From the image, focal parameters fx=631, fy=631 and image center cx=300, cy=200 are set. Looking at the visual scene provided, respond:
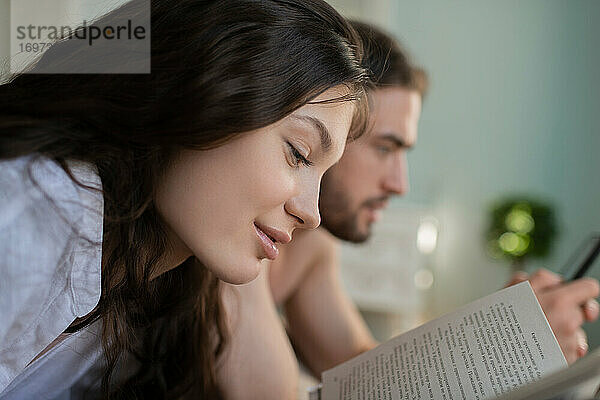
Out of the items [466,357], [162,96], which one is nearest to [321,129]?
[162,96]

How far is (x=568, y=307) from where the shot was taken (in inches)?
29.2

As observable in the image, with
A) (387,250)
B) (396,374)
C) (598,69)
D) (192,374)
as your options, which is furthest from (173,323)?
(598,69)

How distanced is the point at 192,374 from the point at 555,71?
199 centimetres

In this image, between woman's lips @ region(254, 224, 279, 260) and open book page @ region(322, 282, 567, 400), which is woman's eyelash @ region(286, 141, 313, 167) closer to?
woman's lips @ region(254, 224, 279, 260)

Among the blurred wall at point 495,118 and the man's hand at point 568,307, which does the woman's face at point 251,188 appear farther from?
the blurred wall at point 495,118

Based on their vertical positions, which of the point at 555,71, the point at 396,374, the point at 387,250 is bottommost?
the point at 387,250

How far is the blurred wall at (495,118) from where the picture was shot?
89.3 inches

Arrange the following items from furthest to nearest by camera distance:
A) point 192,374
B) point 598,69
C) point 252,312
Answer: point 598,69
point 252,312
point 192,374

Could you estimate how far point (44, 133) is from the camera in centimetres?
51

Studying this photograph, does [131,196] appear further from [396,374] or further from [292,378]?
[292,378]

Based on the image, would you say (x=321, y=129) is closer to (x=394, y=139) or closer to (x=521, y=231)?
(x=394, y=139)

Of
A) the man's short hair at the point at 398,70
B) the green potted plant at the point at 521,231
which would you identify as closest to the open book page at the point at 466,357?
the man's short hair at the point at 398,70

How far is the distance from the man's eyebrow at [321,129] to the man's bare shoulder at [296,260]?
616 millimetres

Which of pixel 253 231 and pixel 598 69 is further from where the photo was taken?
pixel 598 69
